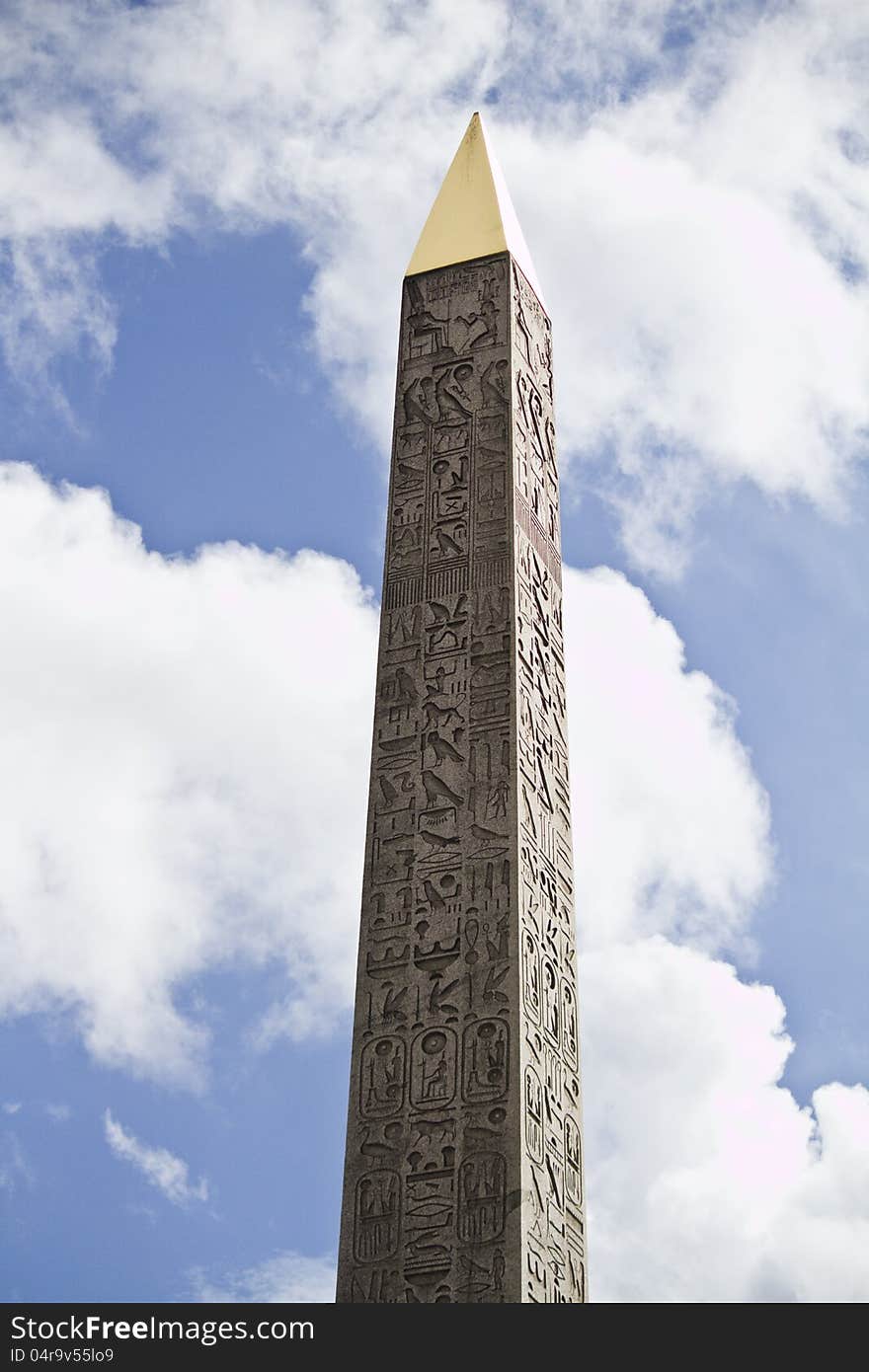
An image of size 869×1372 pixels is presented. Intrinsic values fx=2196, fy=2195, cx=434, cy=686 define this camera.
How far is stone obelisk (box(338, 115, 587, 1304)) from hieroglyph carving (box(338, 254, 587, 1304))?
0.01 meters

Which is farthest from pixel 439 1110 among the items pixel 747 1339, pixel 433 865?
pixel 747 1339

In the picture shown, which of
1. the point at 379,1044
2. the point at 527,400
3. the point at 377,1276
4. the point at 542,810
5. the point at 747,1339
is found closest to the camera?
the point at 747,1339

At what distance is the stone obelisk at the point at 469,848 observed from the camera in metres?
10.1

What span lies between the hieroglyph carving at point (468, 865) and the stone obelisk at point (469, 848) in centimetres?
1

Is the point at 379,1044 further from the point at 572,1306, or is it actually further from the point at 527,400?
the point at 527,400

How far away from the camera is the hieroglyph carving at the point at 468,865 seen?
10.1m

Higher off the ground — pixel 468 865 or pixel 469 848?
pixel 469 848

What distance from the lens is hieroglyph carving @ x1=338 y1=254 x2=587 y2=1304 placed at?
33.3ft

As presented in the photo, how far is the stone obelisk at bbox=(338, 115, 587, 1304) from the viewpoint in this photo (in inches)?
400

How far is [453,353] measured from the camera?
13289 millimetres

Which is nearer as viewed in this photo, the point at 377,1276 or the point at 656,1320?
the point at 656,1320

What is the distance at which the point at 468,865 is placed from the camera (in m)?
11.1

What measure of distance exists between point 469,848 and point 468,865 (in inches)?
4.0

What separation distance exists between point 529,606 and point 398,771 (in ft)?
4.26
